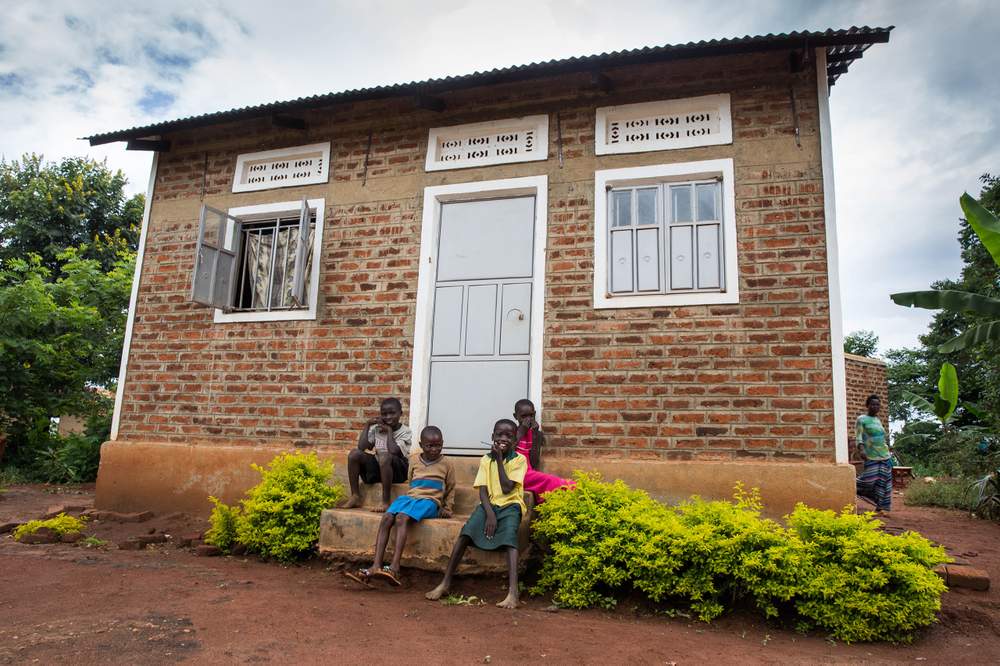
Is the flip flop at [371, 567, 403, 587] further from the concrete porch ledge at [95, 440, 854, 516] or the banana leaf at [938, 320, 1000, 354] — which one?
the banana leaf at [938, 320, 1000, 354]

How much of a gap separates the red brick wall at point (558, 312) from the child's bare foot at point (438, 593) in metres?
1.74

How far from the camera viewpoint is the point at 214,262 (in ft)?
23.0

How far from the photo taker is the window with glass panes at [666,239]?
5.89 m

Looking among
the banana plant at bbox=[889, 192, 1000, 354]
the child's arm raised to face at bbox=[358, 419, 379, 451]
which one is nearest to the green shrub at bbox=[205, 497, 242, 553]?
the child's arm raised to face at bbox=[358, 419, 379, 451]

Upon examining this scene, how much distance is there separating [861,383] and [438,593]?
36.5 ft

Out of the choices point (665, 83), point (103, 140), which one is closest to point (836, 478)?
point (665, 83)

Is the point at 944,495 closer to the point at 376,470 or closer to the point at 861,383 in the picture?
the point at 861,383

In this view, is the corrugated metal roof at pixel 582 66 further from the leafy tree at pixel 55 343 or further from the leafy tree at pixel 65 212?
the leafy tree at pixel 65 212

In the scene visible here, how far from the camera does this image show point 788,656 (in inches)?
139

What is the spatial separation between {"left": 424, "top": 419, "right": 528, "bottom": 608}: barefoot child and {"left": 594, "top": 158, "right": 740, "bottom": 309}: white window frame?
174cm

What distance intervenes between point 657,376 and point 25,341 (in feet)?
31.5

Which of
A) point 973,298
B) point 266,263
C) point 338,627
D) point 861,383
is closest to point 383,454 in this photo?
point 338,627

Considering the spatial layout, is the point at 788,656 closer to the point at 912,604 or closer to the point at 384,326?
the point at 912,604

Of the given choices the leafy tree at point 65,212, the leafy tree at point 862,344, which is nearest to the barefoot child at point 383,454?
the leafy tree at point 65,212
